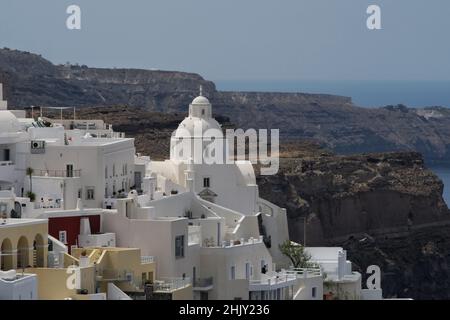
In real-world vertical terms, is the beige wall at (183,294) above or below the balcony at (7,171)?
below

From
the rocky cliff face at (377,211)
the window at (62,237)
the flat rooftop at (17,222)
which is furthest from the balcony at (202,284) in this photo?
the rocky cliff face at (377,211)

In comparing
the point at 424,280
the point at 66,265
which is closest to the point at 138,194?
the point at 66,265

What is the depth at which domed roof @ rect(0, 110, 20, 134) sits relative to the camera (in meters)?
77.2

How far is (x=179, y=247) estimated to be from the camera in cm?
7319

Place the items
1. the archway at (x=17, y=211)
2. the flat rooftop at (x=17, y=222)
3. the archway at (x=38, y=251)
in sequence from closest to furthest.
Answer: the flat rooftop at (x=17, y=222), the archway at (x=38, y=251), the archway at (x=17, y=211)

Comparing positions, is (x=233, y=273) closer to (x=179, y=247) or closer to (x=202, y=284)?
(x=202, y=284)

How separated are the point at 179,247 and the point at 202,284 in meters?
1.59

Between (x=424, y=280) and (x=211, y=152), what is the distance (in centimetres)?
5377

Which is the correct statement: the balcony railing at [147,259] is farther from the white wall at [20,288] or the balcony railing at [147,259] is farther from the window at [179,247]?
the white wall at [20,288]

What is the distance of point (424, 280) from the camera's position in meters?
139

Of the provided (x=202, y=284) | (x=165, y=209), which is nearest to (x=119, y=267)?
(x=202, y=284)

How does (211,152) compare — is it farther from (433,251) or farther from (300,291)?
(433,251)

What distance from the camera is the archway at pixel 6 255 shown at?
65.6 m

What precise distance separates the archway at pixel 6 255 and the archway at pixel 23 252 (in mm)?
488
